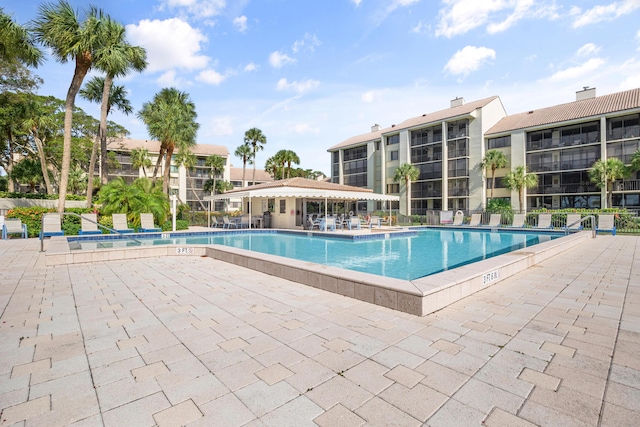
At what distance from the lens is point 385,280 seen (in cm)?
442

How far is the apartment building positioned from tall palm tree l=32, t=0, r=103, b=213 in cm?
2777

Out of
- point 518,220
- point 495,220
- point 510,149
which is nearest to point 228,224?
point 495,220

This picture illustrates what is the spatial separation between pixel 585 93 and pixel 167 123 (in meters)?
34.5

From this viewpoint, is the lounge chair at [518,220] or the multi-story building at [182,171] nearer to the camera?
the lounge chair at [518,220]

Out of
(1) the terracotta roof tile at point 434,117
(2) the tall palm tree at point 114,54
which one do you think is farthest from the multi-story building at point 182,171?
(2) the tall palm tree at point 114,54

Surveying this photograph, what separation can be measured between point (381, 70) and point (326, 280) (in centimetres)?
1219

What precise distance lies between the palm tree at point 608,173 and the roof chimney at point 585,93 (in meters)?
6.85

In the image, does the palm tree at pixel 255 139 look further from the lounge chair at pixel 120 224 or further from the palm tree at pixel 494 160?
the lounge chair at pixel 120 224

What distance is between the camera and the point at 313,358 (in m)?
2.70

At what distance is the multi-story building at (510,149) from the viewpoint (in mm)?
25094

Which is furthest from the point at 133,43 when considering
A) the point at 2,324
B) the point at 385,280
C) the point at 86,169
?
the point at 86,169

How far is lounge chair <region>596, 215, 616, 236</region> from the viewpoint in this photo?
14.3m

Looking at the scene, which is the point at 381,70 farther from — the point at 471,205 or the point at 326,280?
the point at 471,205

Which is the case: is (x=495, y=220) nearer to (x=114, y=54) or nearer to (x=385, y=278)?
(x=385, y=278)
